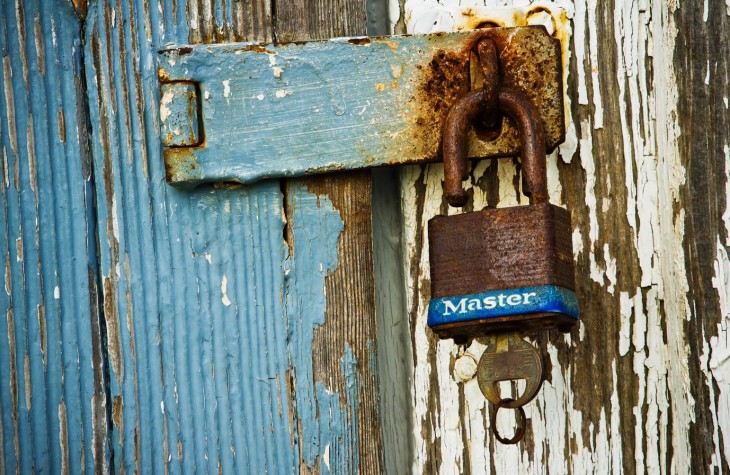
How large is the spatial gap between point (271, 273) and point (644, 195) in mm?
385

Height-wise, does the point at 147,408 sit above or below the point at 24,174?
below

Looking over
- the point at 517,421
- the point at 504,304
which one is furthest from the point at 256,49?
the point at 517,421

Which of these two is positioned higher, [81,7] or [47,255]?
[81,7]

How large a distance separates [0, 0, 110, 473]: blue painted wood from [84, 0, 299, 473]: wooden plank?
0.02m

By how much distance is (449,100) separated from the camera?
0.68 meters

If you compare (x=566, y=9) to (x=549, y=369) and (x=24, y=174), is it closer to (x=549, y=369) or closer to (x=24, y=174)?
(x=549, y=369)

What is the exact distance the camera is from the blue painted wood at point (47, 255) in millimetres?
685

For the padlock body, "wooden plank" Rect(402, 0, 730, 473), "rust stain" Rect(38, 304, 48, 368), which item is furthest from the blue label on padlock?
"rust stain" Rect(38, 304, 48, 368)

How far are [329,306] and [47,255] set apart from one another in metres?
0.28

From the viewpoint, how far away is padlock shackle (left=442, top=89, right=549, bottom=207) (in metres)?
0.63

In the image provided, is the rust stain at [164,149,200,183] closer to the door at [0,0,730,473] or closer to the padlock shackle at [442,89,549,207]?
the door at [0,0,730,473]

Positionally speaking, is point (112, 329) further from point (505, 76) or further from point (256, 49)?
A: point (505, 76)

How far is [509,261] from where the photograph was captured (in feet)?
1.99

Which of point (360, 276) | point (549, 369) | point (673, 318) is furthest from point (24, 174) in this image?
point (673, 318)
